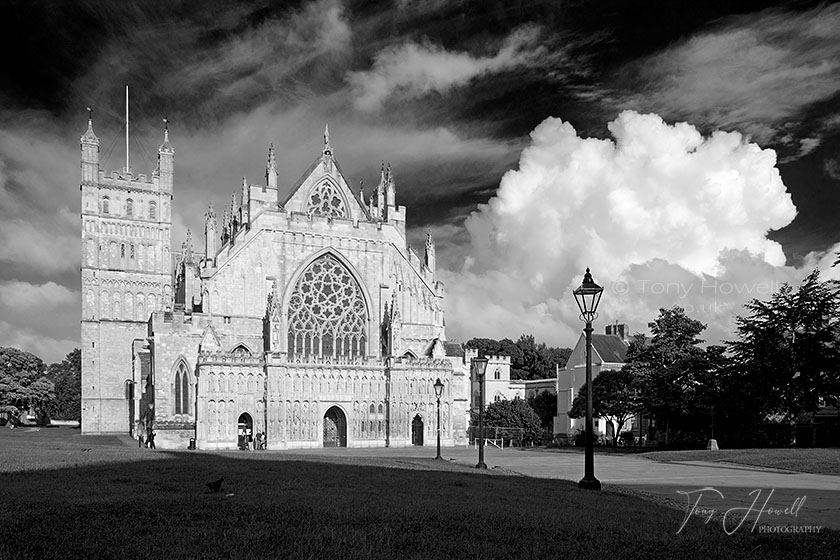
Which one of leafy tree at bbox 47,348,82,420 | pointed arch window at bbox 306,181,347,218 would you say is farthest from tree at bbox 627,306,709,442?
leafy tree at bbox 47,348,82,420

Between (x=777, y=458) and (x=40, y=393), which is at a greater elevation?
(x=777, y=458)

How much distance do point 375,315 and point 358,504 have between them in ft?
147

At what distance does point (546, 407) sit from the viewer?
86188 millimetres

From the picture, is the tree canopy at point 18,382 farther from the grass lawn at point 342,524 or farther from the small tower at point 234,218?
the grass lawn at point 342,524

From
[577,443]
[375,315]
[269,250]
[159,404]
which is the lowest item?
[577,443]

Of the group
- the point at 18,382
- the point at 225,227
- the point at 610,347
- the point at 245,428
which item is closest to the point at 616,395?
the point at 610,347

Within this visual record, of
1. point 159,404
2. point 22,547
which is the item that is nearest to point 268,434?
point 159,404

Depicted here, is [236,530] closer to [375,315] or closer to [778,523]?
[778,523]

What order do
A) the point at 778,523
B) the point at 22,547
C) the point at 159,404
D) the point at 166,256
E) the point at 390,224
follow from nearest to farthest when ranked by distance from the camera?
1. the point at 22,547
2. the point at 778,523
3. the point at 159,404
4. the point at 390,224
5. the point at 166,256

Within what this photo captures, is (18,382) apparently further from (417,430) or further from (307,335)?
(417,430)

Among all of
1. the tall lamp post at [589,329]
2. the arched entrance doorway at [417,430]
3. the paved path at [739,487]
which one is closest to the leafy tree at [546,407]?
the arched entrance doorway at [417,430]

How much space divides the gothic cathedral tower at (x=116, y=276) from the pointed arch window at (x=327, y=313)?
2031 cm

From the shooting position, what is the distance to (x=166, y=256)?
247 feet

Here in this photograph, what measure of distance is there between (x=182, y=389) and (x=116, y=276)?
27356 millimetres
